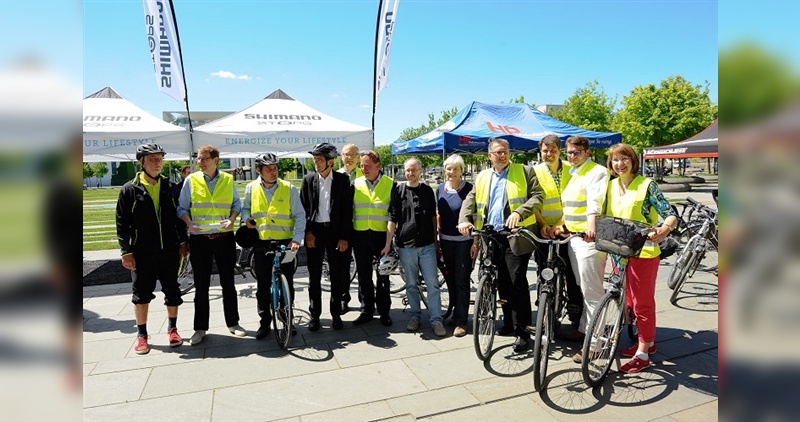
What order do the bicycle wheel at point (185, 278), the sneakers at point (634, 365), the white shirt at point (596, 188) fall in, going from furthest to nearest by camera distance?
the bicycle wheel at point (185, 278), the white shirt at point (596, 188), the sneakers at point (634, 365)

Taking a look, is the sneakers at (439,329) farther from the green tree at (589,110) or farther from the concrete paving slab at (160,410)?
the green tree at (589,110)

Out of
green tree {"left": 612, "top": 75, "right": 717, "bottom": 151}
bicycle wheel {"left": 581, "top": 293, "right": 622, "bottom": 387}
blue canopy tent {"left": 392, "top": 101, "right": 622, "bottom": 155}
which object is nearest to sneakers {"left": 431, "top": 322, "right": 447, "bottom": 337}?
bicycle wheel {"left": 581, "top": 293, "right": 622, "bottom": 387}

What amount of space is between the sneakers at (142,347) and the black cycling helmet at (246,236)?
1.32m

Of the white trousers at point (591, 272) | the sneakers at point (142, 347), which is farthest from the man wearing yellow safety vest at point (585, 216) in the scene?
the sneakers at point (142, 347)

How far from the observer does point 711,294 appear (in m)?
6.14

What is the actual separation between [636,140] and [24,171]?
41.0m

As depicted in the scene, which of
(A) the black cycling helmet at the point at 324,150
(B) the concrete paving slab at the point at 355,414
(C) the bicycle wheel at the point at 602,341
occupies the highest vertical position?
(A) the black cycling helmet at the point at 324,150

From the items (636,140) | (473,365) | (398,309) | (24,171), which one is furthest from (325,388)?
(636,140)

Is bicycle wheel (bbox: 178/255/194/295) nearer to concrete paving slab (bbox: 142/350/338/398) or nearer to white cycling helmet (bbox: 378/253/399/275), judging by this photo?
concrete paving slab (bbox: 142/350/338/398)

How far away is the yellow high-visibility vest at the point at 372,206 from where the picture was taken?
5012 millimetres

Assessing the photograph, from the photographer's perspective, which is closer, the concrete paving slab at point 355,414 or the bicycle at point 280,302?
the concrete paving slab at point 355,414

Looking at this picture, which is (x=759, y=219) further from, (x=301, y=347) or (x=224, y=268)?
(x=224, y=268)

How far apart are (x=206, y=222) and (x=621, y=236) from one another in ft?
12.5

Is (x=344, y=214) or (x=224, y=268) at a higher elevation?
(x=344, y=214)
